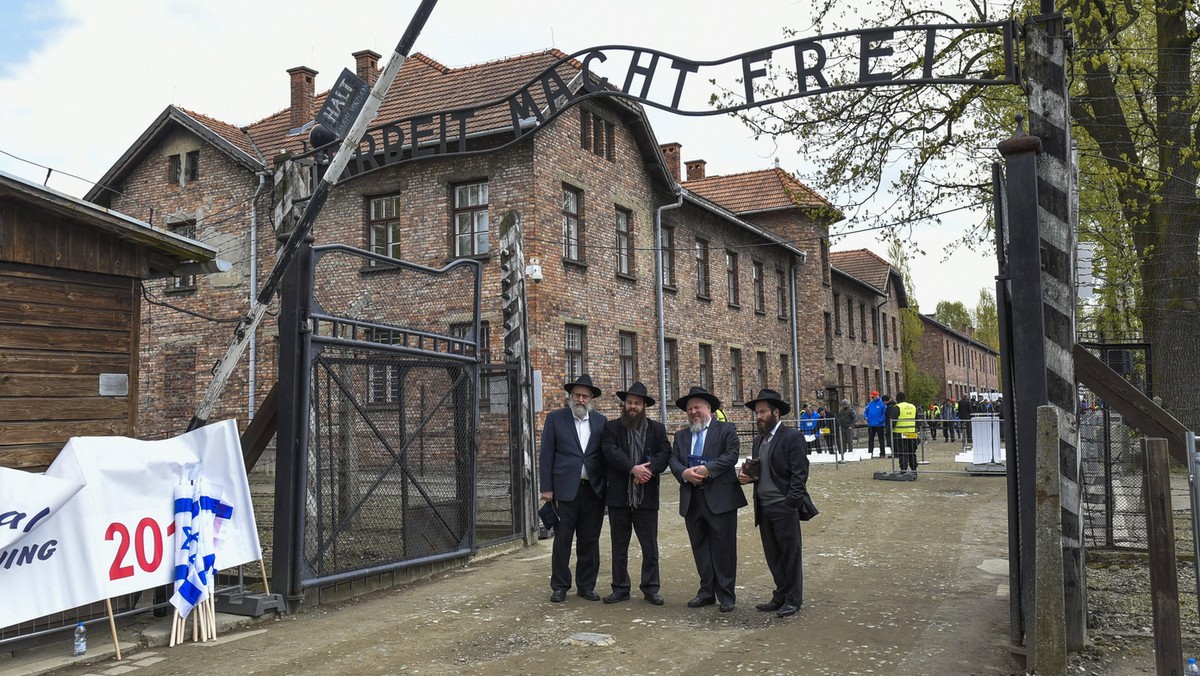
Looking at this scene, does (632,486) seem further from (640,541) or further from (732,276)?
(732,276)

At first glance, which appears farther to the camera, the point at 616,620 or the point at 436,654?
the point at 616,620

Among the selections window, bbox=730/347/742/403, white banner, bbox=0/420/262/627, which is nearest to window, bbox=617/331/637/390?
window, bbox=730/347/742/403

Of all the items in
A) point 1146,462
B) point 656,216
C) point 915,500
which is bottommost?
point 915,500

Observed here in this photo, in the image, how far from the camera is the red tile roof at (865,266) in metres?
49.0

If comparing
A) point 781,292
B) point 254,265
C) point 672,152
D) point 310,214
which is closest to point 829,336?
point 781,292

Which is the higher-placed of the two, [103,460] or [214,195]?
[214,195]

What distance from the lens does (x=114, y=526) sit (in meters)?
6.78

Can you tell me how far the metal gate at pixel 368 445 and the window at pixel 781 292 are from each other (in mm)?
25278

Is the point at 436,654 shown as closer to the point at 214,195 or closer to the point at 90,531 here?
the point at 90,531

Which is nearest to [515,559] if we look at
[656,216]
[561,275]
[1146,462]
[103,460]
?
[103,460]

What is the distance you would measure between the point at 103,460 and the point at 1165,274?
16.4 metres

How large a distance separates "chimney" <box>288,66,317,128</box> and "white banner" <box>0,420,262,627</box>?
1913 cm

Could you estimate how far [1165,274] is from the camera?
16422mm

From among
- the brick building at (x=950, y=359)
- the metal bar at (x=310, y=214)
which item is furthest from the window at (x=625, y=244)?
the brick building at (x=950, y=359)
